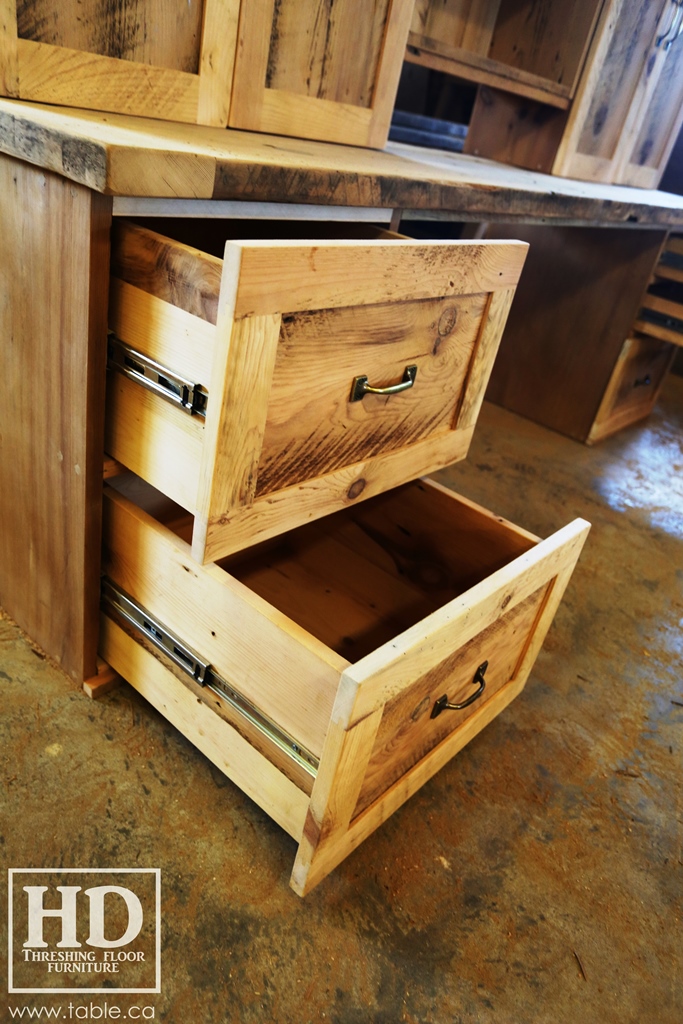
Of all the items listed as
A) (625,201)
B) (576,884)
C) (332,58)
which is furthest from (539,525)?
(332,58)

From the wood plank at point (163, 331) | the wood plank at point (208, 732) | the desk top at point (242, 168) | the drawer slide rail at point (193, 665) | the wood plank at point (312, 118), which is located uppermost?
the wood plank at point (312, 118)

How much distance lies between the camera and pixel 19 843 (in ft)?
2.75

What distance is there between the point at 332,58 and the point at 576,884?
50.7 inches

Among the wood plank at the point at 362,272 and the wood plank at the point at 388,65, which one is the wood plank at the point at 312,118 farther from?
the wood plank at the point at 362,272

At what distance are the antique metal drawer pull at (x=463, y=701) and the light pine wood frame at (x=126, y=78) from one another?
0.87m

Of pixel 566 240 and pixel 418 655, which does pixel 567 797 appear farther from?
pixel 566 240

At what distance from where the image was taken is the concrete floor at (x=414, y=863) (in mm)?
785

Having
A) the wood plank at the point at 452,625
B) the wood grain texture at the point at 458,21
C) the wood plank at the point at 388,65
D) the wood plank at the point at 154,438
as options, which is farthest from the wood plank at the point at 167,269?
the wood grain texture at the point at 458,21

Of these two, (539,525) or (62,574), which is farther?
(539,525)

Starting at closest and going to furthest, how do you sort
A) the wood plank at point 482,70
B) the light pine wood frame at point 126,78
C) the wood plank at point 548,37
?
1. the light pine wood frame at point 126,78
2. the wood plank at point 482,70
3. the wood plank at point 548,37

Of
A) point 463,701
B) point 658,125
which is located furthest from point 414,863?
point 658,125

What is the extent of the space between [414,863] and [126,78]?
1.09m

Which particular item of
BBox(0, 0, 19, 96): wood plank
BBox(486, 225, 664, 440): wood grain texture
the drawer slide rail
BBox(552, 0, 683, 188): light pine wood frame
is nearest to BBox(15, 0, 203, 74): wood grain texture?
BBox(0, 0, 19, 96): wood plank

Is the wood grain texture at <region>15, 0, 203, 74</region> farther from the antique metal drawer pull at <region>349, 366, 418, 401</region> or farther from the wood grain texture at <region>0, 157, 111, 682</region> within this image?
the antique metal drawer pull at <region>349, 366, 418, 401</region>
